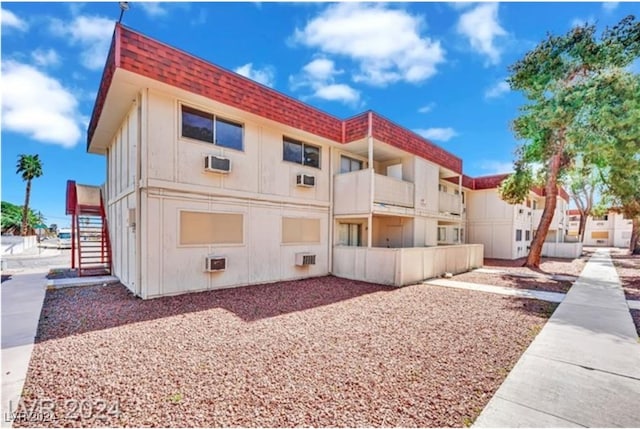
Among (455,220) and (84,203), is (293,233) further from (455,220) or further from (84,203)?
(455,220)

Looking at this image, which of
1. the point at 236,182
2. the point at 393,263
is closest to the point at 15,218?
the point at 236,182

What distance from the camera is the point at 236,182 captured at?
348 inches

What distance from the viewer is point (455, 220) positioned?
53.8 ft

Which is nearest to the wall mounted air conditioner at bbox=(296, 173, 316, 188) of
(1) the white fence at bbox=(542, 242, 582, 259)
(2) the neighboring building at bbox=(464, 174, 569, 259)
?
(2) the neighboring building at bbox=(464, 174, 569, 259)

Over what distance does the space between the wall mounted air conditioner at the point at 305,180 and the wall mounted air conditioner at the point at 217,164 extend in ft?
8.92

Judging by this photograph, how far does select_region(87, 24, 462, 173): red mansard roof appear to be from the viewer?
6.43m

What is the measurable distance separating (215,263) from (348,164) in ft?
23.1

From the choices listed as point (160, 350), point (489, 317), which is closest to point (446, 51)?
point (489, 317)

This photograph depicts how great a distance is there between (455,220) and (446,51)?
8.66m

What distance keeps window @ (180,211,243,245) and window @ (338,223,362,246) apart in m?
4.72

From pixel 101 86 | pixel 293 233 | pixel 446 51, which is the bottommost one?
pixel 293 233

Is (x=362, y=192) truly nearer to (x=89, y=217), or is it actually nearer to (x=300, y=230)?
(x=300, y=230)

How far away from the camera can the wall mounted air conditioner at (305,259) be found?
33.8 feet

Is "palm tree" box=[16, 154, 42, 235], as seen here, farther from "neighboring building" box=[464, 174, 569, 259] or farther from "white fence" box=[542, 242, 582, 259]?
"white fence" box=[542, 242, 582, 259]
